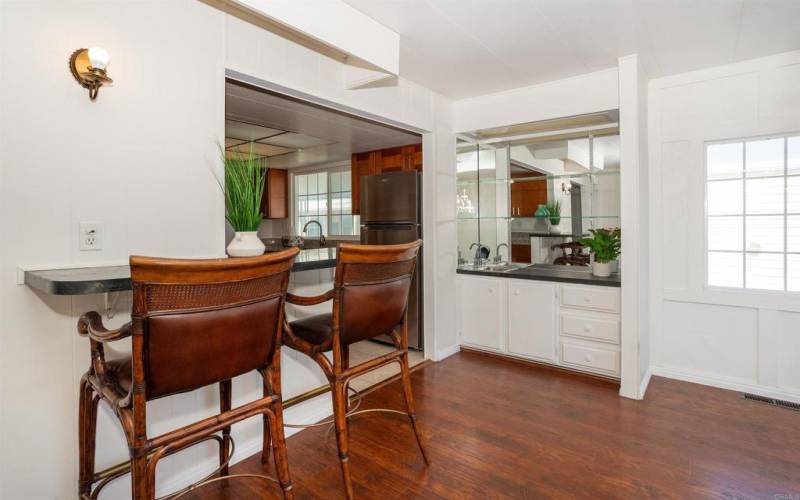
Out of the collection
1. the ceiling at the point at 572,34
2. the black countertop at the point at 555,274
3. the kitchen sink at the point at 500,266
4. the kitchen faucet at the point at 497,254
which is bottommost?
the black countertop at the point at 555,274

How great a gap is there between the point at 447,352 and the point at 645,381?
1538 millimetres

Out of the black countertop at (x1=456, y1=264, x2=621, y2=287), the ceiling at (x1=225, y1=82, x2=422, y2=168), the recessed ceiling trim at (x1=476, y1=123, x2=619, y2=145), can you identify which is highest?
the ceiling at (x1=225, y1=82, x2=422, y2=168)

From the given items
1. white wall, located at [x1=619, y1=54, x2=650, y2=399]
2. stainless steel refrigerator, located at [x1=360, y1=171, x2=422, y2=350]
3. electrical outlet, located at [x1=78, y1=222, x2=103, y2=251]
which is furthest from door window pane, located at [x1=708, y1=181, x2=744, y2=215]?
electrical outlet, located at [x1=78, y1=222, x2=103, y2=251]

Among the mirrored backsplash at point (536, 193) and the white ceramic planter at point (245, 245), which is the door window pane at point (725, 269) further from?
the white ceramic planter at point (245, 245)

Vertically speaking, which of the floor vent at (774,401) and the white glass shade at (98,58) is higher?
the white glass shade at (98,58)

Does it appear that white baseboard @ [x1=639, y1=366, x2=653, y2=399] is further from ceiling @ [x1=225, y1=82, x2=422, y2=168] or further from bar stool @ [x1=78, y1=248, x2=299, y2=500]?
ceiling @ [x1=225, y1=82, x2=422, y2=168]

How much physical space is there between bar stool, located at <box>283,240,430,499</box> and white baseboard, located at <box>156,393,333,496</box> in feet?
2.32

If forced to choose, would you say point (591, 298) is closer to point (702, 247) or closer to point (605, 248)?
point (605, 248)

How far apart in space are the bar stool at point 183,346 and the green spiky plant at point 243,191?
2.01 feet

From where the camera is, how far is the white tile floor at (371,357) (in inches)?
126

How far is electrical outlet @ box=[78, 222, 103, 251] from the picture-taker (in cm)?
158

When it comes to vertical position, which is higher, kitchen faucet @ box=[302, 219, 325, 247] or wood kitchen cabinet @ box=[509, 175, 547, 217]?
wood kitchen cabinet @ box=[509, 175, 547, 217]

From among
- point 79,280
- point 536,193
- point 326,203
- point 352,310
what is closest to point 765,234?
point 536,193

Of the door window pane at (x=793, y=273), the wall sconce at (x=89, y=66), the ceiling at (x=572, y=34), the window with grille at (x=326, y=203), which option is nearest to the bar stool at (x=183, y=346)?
the wall sconce at (x=89, y=66)
